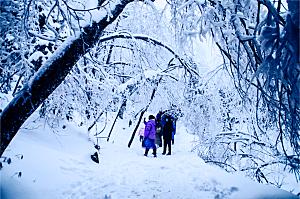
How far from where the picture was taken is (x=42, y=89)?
11.2 feet

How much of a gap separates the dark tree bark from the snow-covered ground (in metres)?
1.51

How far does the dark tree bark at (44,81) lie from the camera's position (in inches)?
130

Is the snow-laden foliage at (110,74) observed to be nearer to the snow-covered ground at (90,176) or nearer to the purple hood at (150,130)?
the snow-covered ground at (90,176)

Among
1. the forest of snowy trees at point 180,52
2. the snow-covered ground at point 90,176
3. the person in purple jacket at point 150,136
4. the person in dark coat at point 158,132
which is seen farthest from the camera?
the person in dark coat at point 158,132

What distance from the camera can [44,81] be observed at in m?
3.39

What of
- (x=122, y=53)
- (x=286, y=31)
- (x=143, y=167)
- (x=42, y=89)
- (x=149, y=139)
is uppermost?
(x=122, y=53)

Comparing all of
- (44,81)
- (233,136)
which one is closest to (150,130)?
(233,136)

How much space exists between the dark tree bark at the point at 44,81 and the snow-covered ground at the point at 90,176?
1507 millimetres

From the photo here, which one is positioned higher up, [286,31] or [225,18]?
[225,18]

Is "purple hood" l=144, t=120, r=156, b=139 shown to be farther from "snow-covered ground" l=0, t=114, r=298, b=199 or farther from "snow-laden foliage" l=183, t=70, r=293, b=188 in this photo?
"snow-laden foliage" l=183, t=70, r=293, b=188

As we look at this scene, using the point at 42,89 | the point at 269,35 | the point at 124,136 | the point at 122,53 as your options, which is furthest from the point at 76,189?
the point at 124,136

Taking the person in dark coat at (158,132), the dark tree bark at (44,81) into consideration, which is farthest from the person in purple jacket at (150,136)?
the dark tree bark at (44,81)

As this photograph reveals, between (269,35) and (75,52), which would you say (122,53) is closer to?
(75,52)

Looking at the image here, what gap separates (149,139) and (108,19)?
7.15 metres
